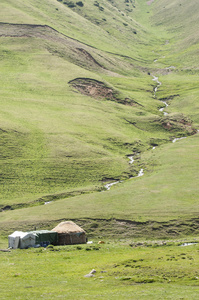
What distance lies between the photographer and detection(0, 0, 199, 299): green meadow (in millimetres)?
36375

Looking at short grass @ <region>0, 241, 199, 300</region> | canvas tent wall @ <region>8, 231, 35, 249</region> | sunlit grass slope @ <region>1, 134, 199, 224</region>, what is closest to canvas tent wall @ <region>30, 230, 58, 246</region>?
canvas tent wall @ <region>8, 231, 35, 249</region>

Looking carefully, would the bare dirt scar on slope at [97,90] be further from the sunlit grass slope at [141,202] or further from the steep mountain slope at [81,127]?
the sunlit grass slope at [141,202]

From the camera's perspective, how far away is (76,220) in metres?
66.1

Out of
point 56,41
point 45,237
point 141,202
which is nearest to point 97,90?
point 56,41

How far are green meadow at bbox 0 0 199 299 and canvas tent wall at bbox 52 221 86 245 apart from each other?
3.21 meters

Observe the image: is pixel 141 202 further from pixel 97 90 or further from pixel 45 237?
pixel 97 90

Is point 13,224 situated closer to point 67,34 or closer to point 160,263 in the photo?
point 160,263

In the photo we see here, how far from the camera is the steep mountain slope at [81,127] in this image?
7744 centimetres

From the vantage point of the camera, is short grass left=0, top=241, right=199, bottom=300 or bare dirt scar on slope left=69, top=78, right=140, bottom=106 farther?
bare dirt scar on slope left=69, top=78, right=140, bottom=106

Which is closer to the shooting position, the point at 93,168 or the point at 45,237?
the point at 45,237

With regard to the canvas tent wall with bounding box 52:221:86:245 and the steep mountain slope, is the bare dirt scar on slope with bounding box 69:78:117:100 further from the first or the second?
the canvas tent wall with bounding box 52:221:86:245

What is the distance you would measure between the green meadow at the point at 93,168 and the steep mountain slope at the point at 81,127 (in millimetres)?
362

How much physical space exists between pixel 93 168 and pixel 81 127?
2434cm

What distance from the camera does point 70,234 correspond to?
192ft
